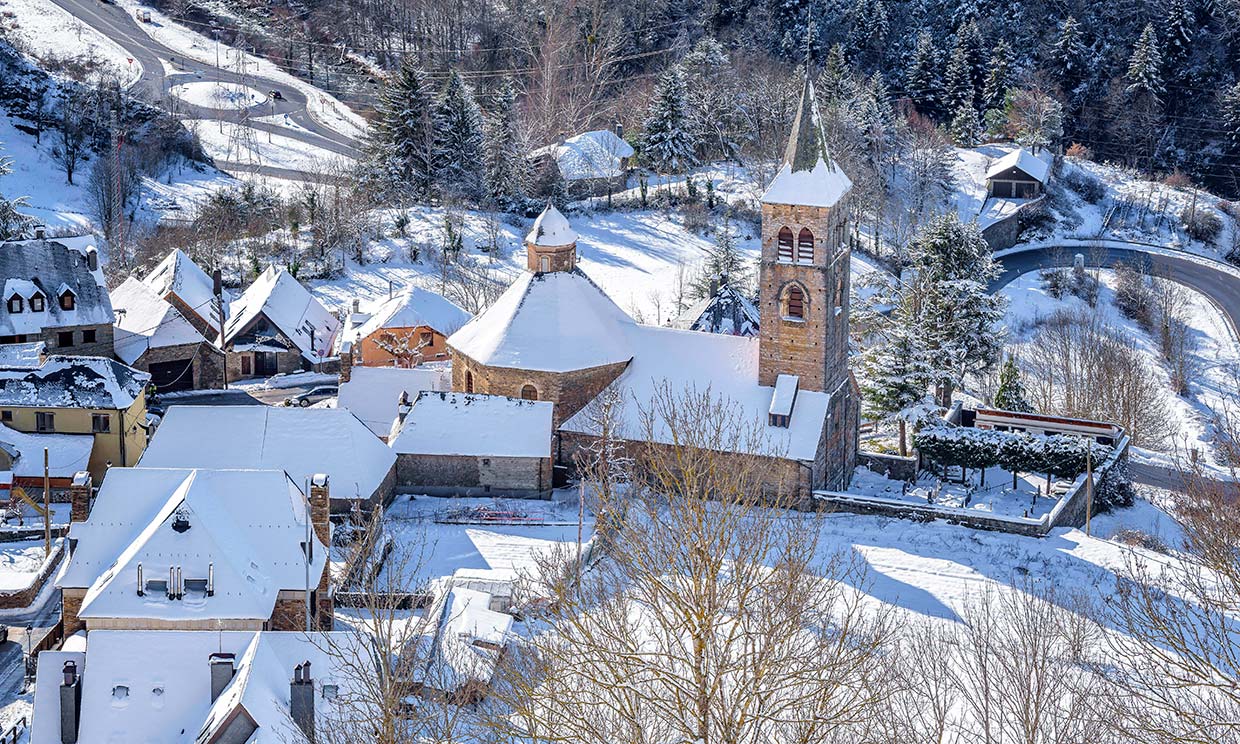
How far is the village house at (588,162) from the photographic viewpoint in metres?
91.1

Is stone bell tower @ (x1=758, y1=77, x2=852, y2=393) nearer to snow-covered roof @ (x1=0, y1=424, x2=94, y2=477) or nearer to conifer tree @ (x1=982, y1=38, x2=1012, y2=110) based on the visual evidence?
snow-covered roof @ (x1=0, y1=424, x2=94, y2=477)

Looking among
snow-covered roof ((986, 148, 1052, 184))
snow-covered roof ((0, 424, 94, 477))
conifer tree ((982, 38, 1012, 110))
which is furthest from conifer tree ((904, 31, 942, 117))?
snow-covered roof ((0, 424, 94, 477))

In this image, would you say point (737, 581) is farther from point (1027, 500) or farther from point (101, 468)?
point (101, 468)

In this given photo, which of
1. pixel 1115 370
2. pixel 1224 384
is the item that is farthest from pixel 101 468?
pixel 1224 384

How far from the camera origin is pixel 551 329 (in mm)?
55094

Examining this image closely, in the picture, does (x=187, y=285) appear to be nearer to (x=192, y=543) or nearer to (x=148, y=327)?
(x=148, y=327)

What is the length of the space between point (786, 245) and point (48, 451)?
23.7 m

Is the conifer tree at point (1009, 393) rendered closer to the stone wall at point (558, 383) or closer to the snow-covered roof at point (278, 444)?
the stone wall at point (558, 383)

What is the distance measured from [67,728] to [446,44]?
82.5 m

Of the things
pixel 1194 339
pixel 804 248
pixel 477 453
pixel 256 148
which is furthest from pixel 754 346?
pixel 256 148

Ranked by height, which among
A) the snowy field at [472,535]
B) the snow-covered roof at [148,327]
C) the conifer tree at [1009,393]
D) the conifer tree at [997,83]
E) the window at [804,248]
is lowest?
the snowy field at [472,535]

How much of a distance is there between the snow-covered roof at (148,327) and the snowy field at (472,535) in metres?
16.4

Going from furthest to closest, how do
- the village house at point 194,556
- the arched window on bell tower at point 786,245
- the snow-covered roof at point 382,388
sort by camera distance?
the snow-covered roof at point 382,388 < the arched window on bell tower at point 786,245 < the village house at point 194,556

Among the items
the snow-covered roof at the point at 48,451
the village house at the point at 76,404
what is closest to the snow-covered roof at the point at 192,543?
the snow-covered roof at the point at 48,451
